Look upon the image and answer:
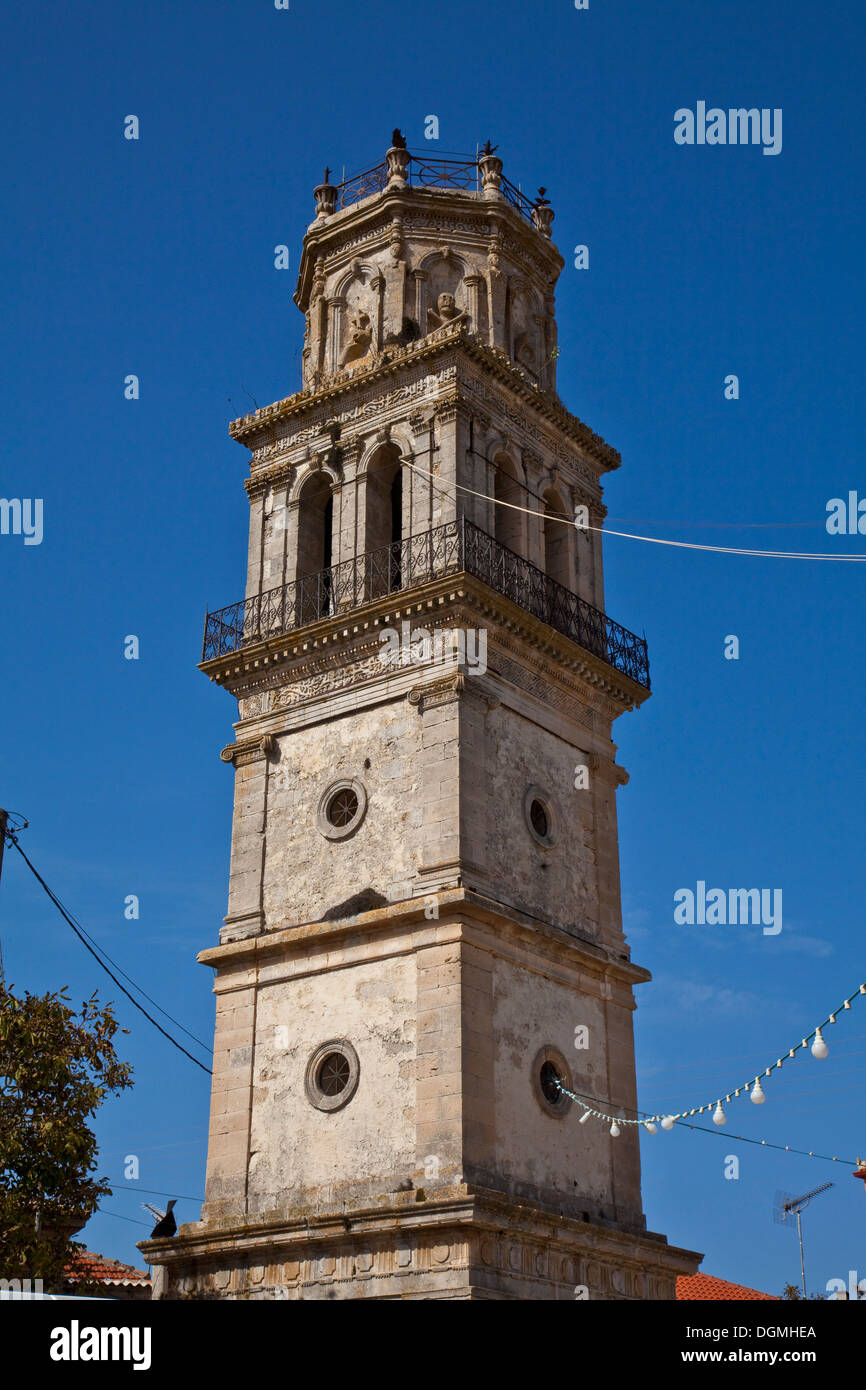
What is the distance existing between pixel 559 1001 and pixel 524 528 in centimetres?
826

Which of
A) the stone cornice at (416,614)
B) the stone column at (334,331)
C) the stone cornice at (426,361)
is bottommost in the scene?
the stone cornice at (416,614)

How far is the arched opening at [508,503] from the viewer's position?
94.0 ft

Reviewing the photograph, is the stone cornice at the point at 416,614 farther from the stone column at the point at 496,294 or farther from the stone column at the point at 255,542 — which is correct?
the stone column at the point at 496,294

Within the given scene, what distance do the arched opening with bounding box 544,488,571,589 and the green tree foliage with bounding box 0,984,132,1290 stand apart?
1179 cm

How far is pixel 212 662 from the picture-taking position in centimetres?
2852

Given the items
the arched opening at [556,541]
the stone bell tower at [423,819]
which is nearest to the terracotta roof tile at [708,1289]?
the stone bell tower at [423,819]

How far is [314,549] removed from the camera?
97.2 ft

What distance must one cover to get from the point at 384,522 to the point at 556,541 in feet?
11.0

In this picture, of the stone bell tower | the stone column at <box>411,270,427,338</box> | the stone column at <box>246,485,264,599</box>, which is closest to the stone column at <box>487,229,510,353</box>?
the stone bell tower

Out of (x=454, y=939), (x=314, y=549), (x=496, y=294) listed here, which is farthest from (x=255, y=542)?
(x=454, y=939)

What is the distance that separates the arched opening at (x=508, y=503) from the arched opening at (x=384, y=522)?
5.53ft

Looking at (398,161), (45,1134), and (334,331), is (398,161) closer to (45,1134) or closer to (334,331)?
(334,331)
